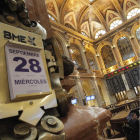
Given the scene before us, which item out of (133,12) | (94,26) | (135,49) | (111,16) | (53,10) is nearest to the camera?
(53,10)

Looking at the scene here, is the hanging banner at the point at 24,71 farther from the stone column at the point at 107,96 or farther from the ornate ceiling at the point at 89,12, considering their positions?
the stone column at the point at 107,96

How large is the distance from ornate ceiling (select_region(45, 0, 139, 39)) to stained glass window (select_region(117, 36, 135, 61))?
2.64m

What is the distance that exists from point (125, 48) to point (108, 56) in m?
2.38

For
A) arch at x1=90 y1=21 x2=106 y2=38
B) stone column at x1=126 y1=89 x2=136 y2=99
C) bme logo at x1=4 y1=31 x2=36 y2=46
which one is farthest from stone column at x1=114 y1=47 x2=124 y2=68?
bme logo at x1=4 y1=31 x2=36 y2=46

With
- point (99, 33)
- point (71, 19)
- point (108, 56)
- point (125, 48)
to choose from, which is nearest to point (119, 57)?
point (125, 48)

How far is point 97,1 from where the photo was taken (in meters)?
15.1

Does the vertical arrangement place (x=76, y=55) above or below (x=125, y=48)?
above

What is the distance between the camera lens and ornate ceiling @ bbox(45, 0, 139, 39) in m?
13.5

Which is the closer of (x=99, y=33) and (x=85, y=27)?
(x=85, y=27)

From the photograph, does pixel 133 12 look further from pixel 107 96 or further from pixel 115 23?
pixel 107 96

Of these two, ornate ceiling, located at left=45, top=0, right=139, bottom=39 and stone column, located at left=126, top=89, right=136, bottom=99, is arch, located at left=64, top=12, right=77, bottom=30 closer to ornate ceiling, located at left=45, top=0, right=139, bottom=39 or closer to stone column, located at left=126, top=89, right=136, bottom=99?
ornate ceiling, located at left=45, top=0, right=139, bottom=39

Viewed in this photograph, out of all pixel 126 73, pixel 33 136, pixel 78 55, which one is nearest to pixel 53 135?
pixel 33 136

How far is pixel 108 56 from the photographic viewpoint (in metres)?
16.4

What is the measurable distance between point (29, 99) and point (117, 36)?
17.0 m
